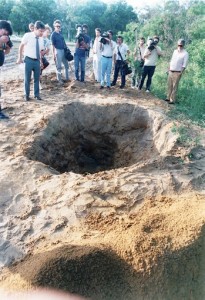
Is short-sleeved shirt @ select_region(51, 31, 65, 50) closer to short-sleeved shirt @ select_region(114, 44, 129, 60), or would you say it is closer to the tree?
short-sleeved shirt @ select_region(114, 44, 129, 60)

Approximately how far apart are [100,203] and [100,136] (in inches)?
117

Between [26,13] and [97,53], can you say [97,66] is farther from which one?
[26,13]

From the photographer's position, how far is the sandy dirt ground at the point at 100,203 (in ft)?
10.9

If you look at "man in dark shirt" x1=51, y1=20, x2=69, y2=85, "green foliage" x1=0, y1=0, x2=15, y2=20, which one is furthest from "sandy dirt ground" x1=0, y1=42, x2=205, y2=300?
"green foliage" x1=0, y1=0, x2=15, y2=20

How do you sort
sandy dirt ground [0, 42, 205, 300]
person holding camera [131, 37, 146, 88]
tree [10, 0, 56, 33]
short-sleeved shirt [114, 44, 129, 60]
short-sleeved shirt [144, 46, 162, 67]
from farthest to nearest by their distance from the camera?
1. tree [10, 0, 56, 33]
2. person holding camera [131, 37, 146, 88]
3. short-sleeved shirt [114, 44, 129, 60]
4. short-sleeved shirt [144, 46, 162, 67]
5. sandy dirt ground [0, 42, 205, 300]

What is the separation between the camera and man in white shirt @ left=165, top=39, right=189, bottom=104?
724 cm

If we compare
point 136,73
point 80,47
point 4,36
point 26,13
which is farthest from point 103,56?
point 26,13

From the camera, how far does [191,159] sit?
5.28 m

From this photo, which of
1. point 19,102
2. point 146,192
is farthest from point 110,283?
point 19,102

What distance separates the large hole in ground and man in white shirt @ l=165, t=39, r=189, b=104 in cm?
125

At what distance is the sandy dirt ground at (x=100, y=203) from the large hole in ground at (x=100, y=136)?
2cm

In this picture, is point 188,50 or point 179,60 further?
point 188,50

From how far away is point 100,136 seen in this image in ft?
23.4

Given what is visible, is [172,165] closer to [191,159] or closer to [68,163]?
[191,159]
